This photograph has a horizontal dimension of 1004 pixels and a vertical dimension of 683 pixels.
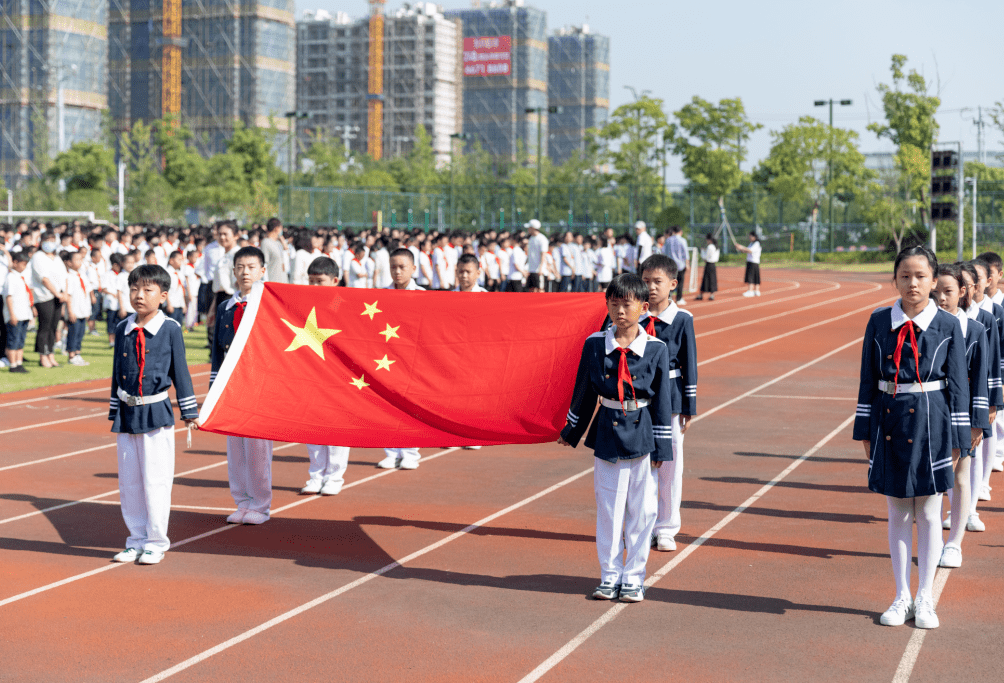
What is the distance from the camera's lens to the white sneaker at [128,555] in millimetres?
7332

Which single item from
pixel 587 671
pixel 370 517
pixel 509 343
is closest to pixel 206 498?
pixel 370 517

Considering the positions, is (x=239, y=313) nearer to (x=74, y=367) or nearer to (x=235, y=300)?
(x=235, y=300)

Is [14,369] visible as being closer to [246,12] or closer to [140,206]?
[140,206]

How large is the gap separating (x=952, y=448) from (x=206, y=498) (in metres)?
5.55

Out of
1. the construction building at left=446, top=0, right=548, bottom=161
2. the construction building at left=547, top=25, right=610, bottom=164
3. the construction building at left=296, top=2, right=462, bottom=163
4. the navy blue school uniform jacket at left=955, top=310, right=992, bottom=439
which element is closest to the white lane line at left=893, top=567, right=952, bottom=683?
the navy blue school uniform jacket at left=955, top=310, right=992, bottom=439

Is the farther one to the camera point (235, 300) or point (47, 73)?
point (47, 73)

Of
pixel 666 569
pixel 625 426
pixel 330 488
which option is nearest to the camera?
pixel 625 426

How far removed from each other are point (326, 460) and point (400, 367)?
152 cm

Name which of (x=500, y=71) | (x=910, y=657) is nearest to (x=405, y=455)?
(x=910, y=657)

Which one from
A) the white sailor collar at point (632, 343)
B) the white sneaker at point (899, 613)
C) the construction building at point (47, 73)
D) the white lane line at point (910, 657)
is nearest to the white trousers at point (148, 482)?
the white sailor collar at point (632, 343)

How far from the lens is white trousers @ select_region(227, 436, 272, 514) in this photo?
27.2 feet

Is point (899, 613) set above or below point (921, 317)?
below

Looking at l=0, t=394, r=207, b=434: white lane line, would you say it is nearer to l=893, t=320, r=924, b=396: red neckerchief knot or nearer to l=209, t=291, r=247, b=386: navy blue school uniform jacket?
l=209, t=291, r=247, b=386: navy blue school uniform jacket

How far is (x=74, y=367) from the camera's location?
1733 cm
